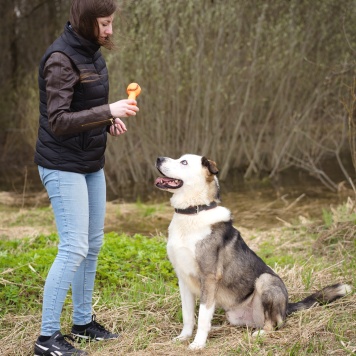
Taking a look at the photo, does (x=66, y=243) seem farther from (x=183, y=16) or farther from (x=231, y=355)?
(x=183, y=16)

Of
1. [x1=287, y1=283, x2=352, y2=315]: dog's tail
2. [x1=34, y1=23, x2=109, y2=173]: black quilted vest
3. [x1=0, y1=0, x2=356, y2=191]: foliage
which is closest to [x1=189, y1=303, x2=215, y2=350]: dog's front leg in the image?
[x1=287, y1=283, x2=352, y2=315]: dog's tail

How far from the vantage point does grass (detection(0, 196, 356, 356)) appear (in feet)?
12.5

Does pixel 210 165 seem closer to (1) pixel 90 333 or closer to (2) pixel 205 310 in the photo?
(2) pixel 205 310

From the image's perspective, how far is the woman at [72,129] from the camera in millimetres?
3436

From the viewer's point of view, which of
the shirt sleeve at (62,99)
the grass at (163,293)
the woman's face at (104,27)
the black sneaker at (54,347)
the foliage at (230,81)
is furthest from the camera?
the foliage at (230,81)

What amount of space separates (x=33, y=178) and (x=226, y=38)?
16.0 feet

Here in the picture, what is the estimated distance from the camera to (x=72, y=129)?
3.44 metres

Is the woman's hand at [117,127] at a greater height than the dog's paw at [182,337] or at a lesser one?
greater

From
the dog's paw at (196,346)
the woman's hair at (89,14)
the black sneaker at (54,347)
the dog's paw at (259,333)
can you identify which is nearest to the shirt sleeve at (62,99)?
the woman's hair at (89,14)

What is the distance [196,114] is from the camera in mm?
11062

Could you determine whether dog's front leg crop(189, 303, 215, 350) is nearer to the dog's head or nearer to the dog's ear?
the dog's head

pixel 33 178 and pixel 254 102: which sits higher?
pixel 254 102

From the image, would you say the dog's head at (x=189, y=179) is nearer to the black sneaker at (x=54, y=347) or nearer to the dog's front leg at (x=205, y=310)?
the dog's front leg at (x=205, y=310)

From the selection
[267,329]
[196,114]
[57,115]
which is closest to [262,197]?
[196,114]
